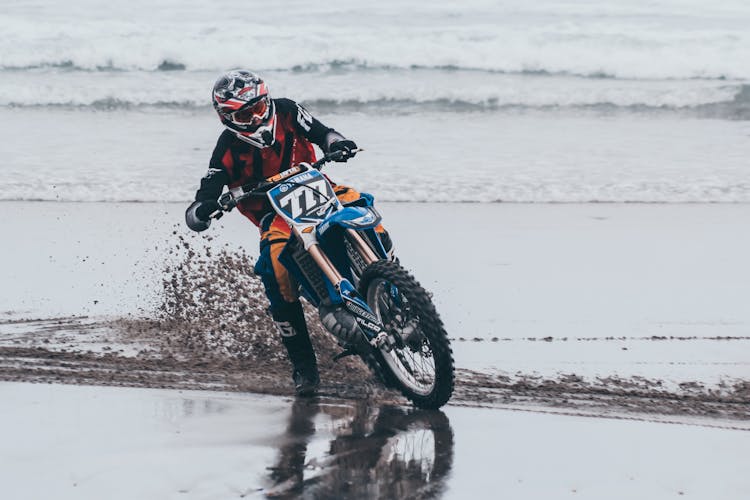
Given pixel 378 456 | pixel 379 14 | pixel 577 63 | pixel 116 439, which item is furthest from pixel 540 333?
pixel 379 14

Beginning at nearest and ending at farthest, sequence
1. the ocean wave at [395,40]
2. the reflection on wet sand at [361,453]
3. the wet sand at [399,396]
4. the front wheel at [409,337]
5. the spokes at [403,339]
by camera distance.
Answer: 1. the reflection on wet sand at [361,453]
2. the wet sand at [399,396]
3. the front wheel at [409,337]
4. the spokes at [403,339]
5. the ocean wave at [395,40]

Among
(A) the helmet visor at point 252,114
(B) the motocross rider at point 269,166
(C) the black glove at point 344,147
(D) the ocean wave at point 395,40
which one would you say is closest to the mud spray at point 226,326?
(B) the motocross rider at point 269,166

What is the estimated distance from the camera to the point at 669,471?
4.63 metres

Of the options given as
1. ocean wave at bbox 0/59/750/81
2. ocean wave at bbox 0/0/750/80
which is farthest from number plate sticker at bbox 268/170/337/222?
ocean wave at bbox 0/0/750/80

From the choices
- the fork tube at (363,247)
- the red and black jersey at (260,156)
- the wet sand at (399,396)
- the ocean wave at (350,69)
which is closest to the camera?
the wet sand at (399,396)

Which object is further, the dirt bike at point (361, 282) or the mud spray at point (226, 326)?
the mud spray at point (226, 326)

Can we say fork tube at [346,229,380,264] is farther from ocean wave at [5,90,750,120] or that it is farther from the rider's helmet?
ocean wave at [5,90,750,120]

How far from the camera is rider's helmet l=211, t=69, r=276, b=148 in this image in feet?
19.5

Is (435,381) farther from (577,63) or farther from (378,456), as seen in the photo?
(577,63)

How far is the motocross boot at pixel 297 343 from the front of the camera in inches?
247

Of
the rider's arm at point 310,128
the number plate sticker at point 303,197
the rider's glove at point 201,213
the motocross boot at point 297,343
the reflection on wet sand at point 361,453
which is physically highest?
the rider's arm at point 310,128

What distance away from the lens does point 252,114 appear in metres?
6.02

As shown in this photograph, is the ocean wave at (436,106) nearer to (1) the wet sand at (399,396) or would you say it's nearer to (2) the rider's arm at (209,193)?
(1) the wet sand at (399,396)

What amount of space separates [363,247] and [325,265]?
8.7 inches
